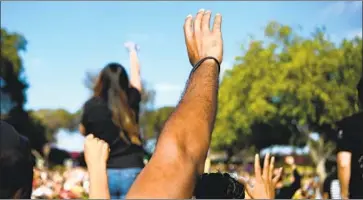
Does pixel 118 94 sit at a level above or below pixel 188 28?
above

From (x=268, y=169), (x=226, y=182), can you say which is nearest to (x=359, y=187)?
(x=268, y=169)

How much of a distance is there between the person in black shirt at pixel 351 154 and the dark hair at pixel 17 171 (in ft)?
7.66

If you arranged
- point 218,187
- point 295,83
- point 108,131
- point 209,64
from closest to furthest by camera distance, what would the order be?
1. point 209,64
2. point 218,187
3. point 108,131
4. point 295,83

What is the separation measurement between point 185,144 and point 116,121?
328 centimetres

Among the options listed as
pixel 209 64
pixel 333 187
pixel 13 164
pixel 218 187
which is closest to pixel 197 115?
pixel 209 64

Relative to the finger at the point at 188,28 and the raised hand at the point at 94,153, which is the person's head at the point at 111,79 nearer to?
the raised hand at the point at 94,153

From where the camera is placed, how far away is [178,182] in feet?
4.39

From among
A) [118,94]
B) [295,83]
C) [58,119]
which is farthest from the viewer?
[58,119]

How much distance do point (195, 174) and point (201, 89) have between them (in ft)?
0.80

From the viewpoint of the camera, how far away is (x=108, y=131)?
4.63 metres

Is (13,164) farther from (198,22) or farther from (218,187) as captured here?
(198,22)

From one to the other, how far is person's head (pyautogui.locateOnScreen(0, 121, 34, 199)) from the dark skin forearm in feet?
3.34

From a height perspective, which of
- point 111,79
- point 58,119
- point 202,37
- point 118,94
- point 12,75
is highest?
point 58,119

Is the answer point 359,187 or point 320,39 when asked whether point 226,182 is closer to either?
point 359,187
